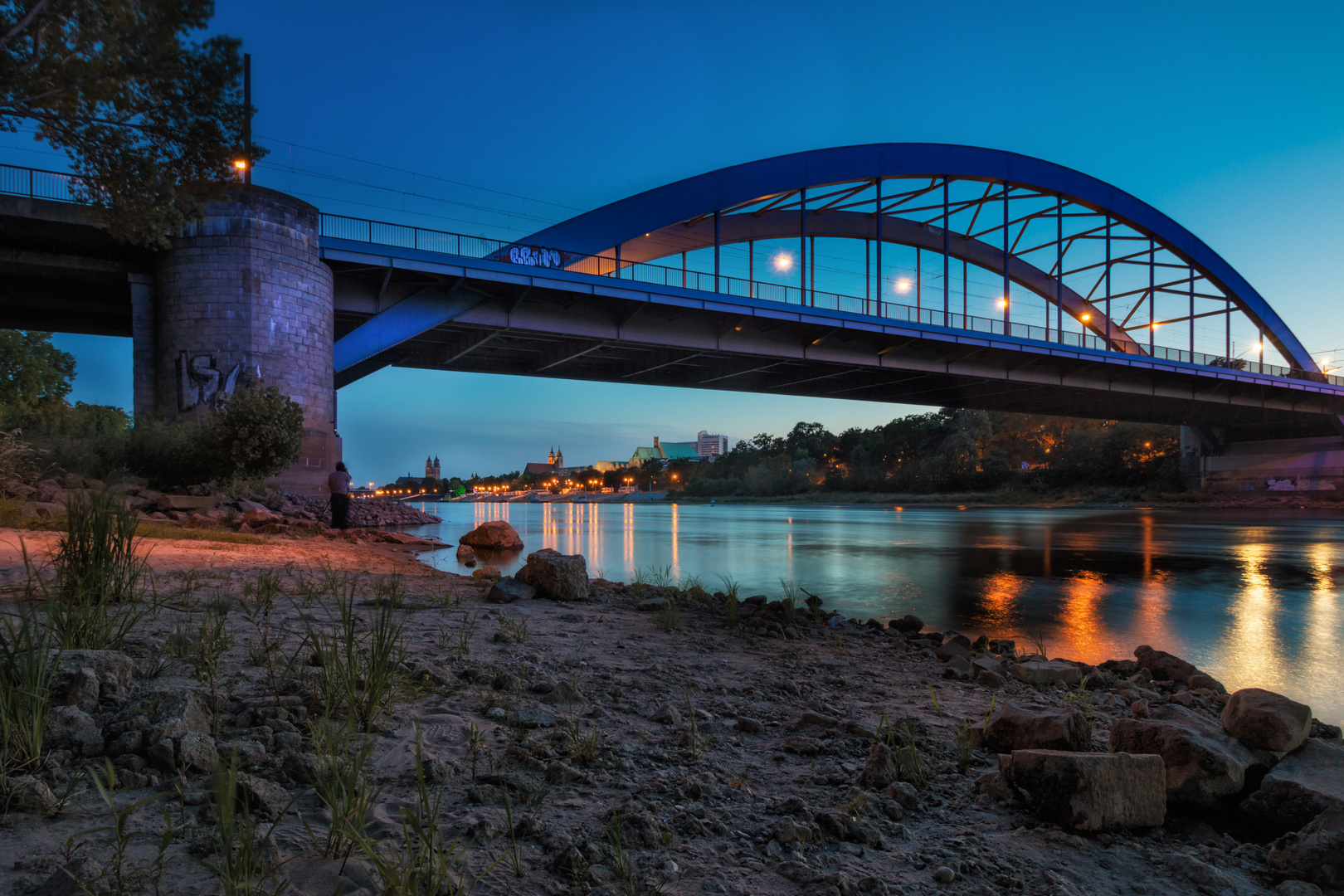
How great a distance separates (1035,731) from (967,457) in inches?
3221

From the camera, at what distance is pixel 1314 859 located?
228 cm

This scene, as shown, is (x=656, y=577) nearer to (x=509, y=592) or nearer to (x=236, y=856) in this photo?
(x=509, y=592)

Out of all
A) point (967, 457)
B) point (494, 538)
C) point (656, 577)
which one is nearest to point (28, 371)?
point (494, 538)

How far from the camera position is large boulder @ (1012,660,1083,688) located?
491 centimetres

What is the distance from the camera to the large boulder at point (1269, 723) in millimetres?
3012

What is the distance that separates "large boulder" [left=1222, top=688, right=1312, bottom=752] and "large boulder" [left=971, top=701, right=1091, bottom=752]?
728mm

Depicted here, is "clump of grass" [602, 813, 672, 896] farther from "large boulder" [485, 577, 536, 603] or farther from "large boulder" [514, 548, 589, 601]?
"large boulder" [514, 548, 589, 601]

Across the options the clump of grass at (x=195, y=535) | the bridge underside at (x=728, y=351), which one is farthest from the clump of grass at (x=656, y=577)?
the bridge underside at (x=728, y=351)

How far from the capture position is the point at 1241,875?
7.65 ft

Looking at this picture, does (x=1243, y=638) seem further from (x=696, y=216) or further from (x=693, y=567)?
(x=696, y=216)

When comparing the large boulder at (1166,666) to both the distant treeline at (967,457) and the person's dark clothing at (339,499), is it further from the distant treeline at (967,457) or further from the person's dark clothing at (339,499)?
the distant treeline at (967,457)

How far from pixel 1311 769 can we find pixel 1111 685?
7.33 ft

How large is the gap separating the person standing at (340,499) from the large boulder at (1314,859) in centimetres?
1820

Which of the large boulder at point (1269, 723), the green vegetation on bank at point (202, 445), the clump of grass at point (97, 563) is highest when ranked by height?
the green vegetation on bank at point (202, 445)
